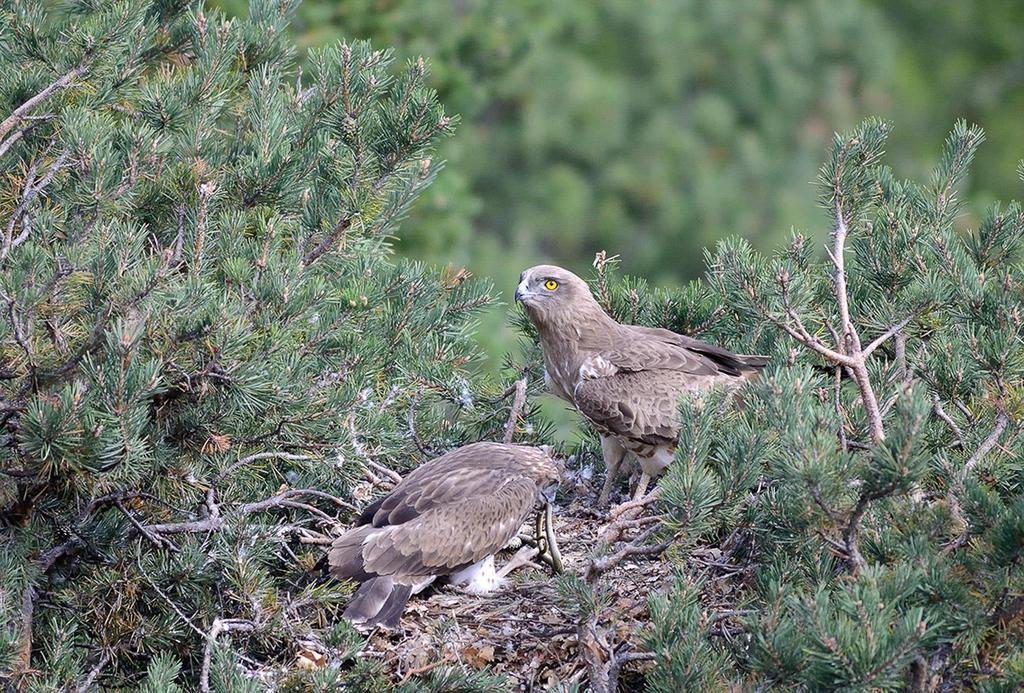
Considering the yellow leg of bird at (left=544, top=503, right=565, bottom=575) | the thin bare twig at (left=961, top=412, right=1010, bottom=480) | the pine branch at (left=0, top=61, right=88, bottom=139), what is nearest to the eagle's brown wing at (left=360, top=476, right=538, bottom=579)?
the yellow leg of bird at (left=544, top=503, right=565, bottom=575)

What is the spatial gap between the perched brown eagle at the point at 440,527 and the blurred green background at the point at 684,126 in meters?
10.0

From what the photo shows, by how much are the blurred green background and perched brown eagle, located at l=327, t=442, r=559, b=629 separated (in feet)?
32.8

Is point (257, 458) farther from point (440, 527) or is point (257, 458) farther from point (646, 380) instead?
point (646, 380)

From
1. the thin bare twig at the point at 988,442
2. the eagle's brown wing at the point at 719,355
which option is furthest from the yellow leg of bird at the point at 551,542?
the thin bare twig at the point at 988,442

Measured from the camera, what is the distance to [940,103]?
26.5m

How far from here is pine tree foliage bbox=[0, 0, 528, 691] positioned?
568 centimetres

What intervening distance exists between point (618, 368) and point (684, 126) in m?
15.6

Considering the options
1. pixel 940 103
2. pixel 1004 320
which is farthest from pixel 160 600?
pixel 940 103

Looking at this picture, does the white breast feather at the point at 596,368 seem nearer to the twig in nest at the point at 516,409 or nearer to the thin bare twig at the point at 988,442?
the twig in nest at the point at 516,409

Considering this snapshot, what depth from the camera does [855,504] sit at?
5.37m

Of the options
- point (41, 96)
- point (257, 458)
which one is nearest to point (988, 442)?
point (257, 458)

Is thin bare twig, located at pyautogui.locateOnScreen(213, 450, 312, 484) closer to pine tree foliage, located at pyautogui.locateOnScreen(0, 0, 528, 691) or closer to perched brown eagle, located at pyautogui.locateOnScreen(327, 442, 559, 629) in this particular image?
pine tree foliage, located at pyautogui.locateOnScreen(0, 0, 528, 691)

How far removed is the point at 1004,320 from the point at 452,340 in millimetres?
2932

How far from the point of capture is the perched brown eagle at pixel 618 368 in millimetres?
8047
